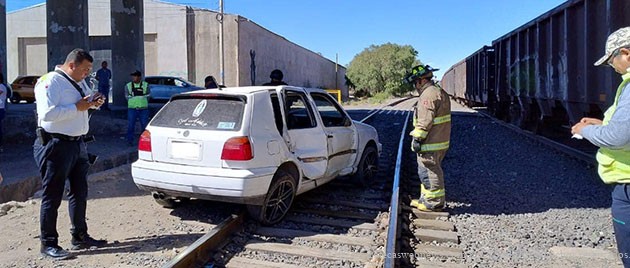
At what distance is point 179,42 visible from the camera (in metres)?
37.2

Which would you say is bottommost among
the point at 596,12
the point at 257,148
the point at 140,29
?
the point at 257,148

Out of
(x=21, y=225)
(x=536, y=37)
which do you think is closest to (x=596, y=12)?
(x=536, y=37)

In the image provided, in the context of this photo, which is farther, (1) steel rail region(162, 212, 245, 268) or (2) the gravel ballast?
(2) the gravel ballast

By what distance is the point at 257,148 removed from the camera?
16.4 feet

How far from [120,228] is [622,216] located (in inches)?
178

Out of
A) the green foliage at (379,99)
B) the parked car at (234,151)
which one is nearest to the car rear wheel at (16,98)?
the parked car at (234,151)

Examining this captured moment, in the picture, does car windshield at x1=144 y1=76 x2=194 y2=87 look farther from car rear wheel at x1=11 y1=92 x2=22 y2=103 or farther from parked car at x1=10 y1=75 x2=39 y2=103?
car rear wheel at x1=11 y1=92 x2=22 y2=103

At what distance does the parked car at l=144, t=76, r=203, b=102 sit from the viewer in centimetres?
2327

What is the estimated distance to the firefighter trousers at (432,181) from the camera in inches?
230

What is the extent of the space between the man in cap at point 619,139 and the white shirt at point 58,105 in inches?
148

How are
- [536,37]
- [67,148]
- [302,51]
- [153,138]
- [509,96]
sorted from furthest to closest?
[302,51]
[509,96]
[536,37]
[153,138]
[67,148]

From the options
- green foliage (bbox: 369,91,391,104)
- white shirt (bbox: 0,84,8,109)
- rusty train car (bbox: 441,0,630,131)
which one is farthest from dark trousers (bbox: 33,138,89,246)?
green foliage (bbox: 369,91,391,104)

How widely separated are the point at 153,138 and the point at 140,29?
1365 cm

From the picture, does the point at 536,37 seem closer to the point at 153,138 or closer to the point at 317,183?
the point at 317,183
